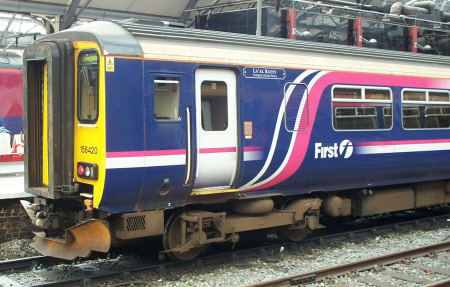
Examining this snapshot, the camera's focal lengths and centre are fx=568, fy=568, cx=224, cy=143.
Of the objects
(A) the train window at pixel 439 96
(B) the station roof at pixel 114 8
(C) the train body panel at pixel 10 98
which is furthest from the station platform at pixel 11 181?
(A) the train window at pixel 439 96

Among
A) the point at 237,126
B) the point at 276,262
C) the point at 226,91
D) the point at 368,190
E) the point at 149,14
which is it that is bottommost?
the point at 276,262

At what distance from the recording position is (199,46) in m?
7.62

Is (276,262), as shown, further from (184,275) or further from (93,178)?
(93,178)

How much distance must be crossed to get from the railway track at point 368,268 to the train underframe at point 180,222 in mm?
1080

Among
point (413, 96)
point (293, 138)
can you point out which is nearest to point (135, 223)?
point (293, 138)

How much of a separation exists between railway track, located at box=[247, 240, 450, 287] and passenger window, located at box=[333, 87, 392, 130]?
6.97 feet

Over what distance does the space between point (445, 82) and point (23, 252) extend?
27.2 feet

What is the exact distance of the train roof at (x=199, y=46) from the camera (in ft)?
23.0

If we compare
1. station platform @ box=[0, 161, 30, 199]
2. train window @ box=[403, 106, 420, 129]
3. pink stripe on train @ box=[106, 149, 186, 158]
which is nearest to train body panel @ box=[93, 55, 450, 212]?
pink stripe on train @ box=[106, 149, 186, 158]

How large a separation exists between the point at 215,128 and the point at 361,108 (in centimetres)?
290

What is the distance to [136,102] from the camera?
22.8ft

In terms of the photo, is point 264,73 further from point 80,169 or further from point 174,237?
point 80,169

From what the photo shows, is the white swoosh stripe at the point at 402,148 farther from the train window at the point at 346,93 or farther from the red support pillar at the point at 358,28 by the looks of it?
the red support pillar at the point at 358,28

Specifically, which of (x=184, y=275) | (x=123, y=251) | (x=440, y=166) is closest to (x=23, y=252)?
(x=123, y=251)
